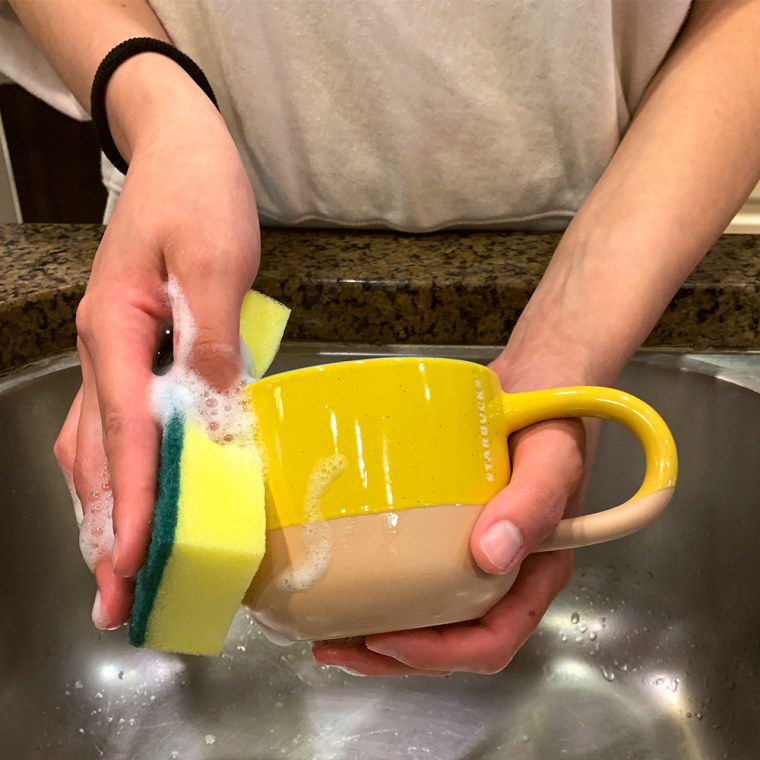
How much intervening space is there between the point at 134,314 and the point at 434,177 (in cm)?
32

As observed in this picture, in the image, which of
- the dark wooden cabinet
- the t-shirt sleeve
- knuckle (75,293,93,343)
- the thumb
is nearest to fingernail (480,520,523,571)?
the thumb

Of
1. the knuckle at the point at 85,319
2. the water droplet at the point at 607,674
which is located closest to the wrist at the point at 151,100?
the knuckle at the point at 85,319

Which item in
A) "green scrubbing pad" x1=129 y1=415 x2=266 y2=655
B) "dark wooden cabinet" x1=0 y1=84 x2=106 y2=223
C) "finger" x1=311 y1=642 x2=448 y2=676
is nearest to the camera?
"green scrubbing pad" x1=129 y1=415 x2=266 y2=655

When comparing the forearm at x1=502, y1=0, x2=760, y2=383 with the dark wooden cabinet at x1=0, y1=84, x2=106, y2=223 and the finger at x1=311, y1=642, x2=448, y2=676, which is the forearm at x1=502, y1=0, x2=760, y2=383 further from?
the dark wooden cabinet at x1=0, y1=84, x2=106, y2=223

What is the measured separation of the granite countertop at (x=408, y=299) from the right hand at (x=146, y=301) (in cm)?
14

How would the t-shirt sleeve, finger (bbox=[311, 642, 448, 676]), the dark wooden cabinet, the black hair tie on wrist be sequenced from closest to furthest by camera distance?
finger (bbox=[311, 642, 448, 676]) < the black hair tie on wrist < the t-shirt sleeve < the dark wooden cabinet

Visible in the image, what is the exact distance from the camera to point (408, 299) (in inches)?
22.5

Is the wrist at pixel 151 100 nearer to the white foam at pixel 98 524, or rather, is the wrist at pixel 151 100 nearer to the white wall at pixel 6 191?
the white foam at pixel 98 524

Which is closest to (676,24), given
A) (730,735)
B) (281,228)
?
(281,228)

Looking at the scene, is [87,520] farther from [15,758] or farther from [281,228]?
[281,228]

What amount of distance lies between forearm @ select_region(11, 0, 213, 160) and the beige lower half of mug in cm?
29

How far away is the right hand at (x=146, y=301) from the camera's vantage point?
326 mm

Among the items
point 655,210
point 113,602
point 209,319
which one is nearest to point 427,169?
point 655,210

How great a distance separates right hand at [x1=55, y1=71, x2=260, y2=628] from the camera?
33 cm
